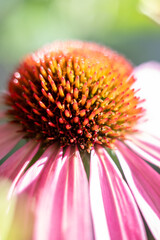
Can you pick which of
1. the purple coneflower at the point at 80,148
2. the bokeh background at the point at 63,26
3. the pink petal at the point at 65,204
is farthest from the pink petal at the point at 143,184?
the bokeh background at the point at 63,26

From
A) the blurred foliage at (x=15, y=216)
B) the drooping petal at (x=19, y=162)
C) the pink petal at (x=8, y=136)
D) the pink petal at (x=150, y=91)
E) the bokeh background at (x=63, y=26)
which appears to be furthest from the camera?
the bokeh background at (x=63, y=26)

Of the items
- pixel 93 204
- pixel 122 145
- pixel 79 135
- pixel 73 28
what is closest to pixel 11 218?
pixel 93 204

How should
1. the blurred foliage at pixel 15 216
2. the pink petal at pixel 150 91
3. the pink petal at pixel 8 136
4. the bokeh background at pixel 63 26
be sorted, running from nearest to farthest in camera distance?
the blurred foliage at pixel 15 216 < the pink petal at pixel 8 136 < the pink petal at pixel 150 91 < the bokeh background at pixel 63 26

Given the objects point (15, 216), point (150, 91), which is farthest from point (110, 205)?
point (150, 91)

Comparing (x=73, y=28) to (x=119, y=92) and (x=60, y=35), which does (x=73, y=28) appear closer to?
(x=60, y=35)

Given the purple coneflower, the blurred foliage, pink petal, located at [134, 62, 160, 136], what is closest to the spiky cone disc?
the purple coneflower

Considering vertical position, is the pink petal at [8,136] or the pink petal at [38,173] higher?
the pink petal at [8,136]

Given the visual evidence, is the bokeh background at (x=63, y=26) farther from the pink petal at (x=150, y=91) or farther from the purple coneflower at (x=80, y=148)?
the purple coneflower at (x=80, y=148)
